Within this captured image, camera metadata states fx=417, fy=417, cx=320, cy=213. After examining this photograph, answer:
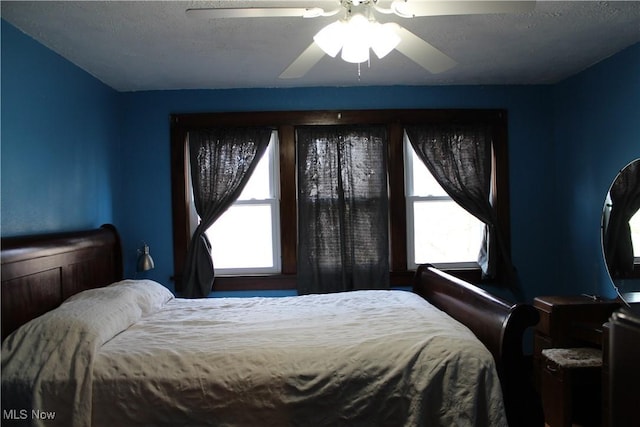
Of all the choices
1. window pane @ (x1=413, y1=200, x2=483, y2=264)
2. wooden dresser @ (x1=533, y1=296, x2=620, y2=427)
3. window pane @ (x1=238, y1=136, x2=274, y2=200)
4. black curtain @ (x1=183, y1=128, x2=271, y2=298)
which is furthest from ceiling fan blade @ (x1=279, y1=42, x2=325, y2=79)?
wooden dresser @ (x1=533, y1=296, x2=620, y2=427)

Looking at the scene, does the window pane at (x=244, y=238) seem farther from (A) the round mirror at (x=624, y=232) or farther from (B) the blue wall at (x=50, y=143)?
(A) the round mirror at (x=624, y=232)

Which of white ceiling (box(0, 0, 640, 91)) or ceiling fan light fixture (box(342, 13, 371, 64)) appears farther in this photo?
white ceiling (box(0, 0, 640, 91))

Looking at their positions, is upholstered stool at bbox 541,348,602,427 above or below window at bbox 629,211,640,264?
below

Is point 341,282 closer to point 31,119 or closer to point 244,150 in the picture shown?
point 244,150

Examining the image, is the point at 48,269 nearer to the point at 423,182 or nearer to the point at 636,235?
the point at 423,182

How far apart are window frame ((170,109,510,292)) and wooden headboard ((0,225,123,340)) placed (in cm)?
74

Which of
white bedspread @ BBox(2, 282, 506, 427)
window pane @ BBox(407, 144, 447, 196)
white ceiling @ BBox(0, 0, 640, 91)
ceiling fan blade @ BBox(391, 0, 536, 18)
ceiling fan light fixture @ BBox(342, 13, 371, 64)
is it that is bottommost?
white bedspread @ BBox(2, 282, 506, 427)

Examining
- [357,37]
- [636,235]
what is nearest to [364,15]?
[357,37]

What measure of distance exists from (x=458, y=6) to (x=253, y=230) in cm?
256

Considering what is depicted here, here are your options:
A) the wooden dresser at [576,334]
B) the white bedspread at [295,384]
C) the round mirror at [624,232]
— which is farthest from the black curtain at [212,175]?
the round mirror at [624,232]

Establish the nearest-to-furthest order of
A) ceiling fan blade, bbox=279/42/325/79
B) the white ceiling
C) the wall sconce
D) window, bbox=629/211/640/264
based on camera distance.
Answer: ceiling fan blade, bbox=279/42/325/79, the white ceiling, window, bbox=629/211/640/264, the wall sconce

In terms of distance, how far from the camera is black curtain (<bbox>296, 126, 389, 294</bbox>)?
11.5 ft

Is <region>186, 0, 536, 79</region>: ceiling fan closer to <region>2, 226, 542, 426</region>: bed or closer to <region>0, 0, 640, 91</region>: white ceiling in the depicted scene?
<region>0, 0, 640, 91</region>: white ceiling

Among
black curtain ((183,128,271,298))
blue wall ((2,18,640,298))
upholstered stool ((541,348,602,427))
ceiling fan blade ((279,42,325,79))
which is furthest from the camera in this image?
black curtain ((183,128,271,298))
